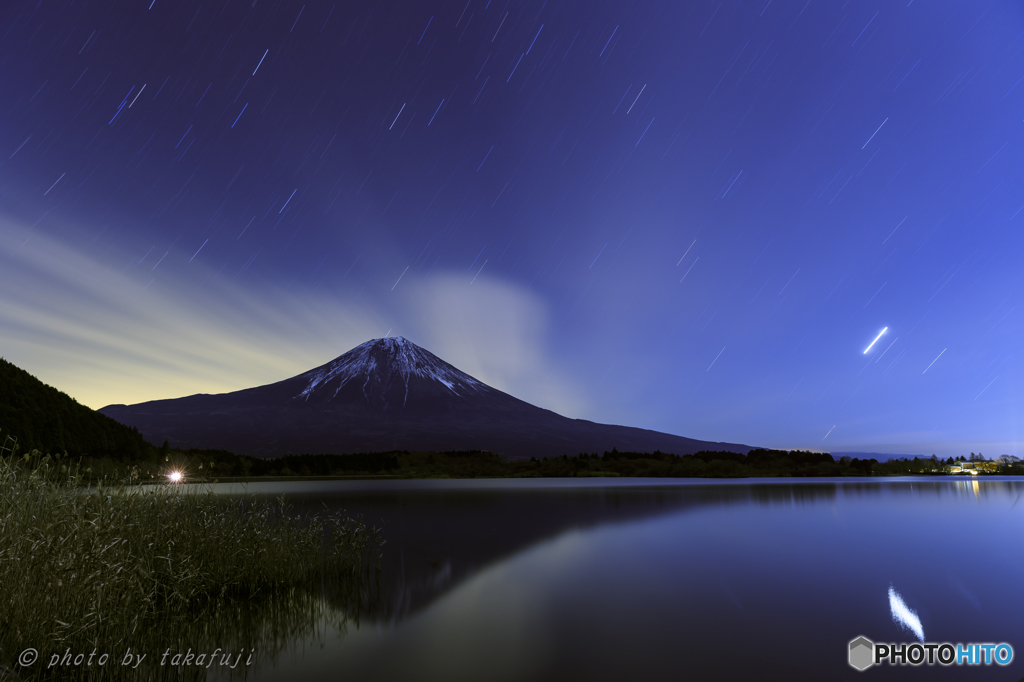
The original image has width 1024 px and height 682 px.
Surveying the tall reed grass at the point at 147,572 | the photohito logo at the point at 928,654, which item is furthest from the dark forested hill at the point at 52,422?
the photohito logo at the point at 928,654

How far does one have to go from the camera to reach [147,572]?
29.0 feet

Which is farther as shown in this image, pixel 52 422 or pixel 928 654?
pixel 52 422

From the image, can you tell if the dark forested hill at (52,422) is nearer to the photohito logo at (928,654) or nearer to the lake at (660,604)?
the lake at (660,604)

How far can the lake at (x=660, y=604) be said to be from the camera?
9008 mm

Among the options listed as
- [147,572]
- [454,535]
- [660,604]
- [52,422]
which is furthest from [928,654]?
[52,422]

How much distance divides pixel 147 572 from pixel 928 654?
1313 cm

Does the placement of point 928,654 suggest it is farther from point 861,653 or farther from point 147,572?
point 147,572

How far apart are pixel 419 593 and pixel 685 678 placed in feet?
25.2

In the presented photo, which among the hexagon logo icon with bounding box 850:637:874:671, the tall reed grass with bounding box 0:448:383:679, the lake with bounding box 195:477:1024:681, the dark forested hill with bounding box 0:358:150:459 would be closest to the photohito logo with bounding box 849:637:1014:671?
the hexagon logo icon with bounding box 850:637:874:671

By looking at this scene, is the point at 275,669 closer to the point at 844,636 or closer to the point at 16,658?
the point at 16,658

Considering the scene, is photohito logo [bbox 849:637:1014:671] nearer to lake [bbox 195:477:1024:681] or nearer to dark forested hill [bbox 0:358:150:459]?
lake [bbox 195:477:1024:681]

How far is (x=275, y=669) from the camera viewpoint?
8.66 metres

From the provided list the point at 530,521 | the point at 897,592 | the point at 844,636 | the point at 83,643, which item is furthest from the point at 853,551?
the point at 83,643

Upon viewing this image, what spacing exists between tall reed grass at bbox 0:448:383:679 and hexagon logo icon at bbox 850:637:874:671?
9208 millimetres
